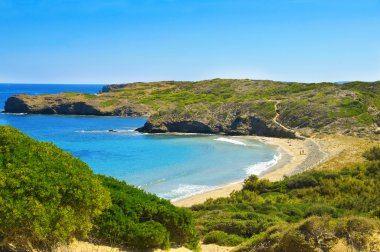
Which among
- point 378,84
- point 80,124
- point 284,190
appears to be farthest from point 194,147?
point 378,84

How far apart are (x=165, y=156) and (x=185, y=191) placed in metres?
18.3

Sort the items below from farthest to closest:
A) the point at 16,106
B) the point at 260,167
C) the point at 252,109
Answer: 1. the point at 16,106
2. the point at 252,109
3. the point at 260,167

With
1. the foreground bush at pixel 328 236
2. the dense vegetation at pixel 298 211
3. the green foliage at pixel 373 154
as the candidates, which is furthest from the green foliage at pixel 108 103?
the foreground bush at pixel 328 236

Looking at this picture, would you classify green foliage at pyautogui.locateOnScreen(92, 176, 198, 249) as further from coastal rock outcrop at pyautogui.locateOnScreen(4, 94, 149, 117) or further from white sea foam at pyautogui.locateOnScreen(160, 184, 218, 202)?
coastal rock outcrop at pyautogui.locateOnScreen(4, 94, 149, 117)

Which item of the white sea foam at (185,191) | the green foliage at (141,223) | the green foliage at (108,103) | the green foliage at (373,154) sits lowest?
the white sea foam at (185,191)

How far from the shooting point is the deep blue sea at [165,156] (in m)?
39.2

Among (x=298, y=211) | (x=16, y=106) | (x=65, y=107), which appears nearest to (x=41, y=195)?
(x=298, y=211)

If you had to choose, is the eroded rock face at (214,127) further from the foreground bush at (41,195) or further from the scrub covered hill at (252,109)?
the foreground bush at (41,195)

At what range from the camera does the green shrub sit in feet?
49.5

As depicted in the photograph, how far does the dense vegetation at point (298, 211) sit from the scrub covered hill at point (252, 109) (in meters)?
36.9

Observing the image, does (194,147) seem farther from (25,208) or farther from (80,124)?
(25,208)

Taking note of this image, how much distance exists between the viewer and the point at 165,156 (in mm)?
53031

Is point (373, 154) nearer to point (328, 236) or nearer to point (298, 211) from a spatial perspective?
point (298, 211)

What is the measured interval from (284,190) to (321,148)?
1124 inches
